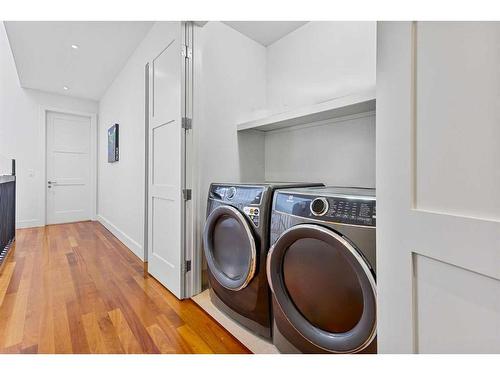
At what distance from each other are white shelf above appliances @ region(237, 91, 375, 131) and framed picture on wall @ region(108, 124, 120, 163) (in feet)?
7.50

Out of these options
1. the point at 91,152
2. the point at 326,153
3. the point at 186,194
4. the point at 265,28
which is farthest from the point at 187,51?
the point at 91,152

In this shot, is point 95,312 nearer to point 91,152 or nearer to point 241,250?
point 241,250

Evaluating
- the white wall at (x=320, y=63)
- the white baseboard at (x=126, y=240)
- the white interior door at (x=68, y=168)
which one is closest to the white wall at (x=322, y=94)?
the white wall at (x=320, y=63)

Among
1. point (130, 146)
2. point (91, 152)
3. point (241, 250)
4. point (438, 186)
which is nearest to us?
point (438, 186)

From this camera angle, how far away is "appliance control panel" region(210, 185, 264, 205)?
1393 millimetres

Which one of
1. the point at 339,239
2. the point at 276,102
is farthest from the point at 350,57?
the point at 339,239

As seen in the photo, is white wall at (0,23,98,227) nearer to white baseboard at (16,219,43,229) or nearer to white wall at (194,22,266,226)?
white baseboard at (16,219,43,229)

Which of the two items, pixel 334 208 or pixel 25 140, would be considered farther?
pixel 25 140

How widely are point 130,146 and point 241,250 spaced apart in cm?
234

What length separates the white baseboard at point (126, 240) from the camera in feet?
8.94

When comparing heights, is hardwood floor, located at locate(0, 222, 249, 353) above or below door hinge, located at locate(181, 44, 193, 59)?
below

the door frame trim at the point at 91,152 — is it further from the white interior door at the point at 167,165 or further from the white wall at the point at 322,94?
the white wall at the point at 322,94

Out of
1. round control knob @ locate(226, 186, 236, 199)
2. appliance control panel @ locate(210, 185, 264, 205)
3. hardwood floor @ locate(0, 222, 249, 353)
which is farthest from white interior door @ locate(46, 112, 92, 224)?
round control knob @ locate(226, 186, 236, 199)

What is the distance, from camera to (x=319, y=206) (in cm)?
105
